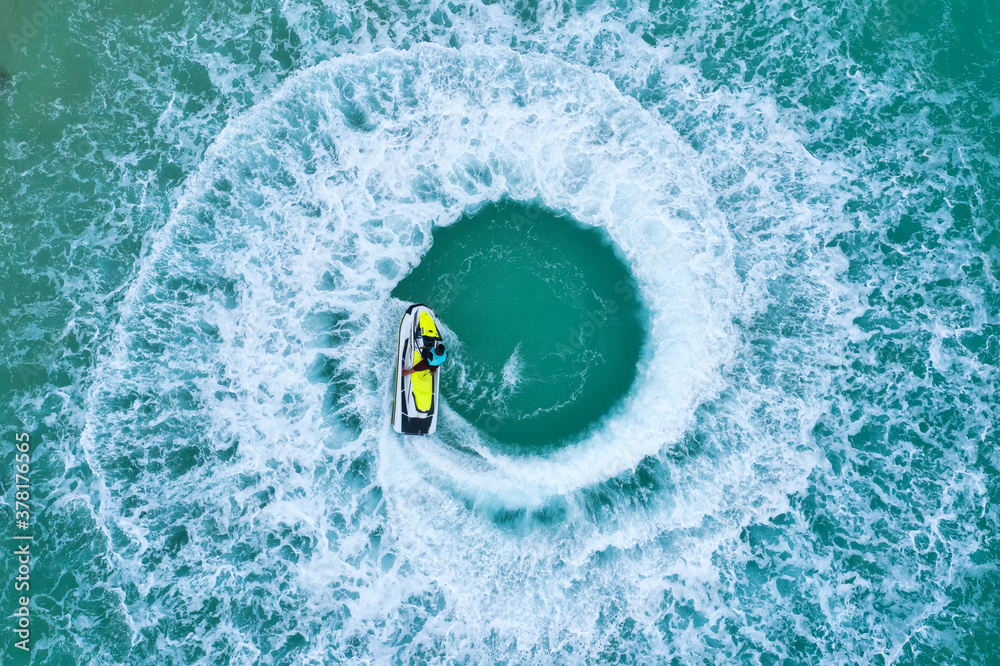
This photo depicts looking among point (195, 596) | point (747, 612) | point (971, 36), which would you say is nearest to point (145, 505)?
point (195, 596)

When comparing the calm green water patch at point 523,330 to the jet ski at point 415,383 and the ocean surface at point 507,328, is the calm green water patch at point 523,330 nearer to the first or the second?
the ocean surface at point 507,328

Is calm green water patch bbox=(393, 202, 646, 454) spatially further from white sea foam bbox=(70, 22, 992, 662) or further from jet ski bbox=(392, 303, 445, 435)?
jet ski bbox=(392, 303, 445, 435)

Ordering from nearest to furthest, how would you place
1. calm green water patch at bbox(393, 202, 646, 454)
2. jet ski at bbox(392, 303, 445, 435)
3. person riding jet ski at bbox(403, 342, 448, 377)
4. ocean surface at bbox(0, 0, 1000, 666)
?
person riding jet ski at bbox(403, 342, 448, 377)
jet ski at bbox(392, 303, 445, 435)
ocean surface at bbox(0, 0, 1000, 666)
calm green water patch at bbox(393, 202, 646, 454)

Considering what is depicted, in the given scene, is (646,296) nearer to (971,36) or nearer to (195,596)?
(971,36)

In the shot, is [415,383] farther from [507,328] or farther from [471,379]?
[507,328]

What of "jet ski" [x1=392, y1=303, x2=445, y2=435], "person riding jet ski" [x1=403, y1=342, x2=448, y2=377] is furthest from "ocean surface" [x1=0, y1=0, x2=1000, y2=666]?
"person riding jet ski" [x1=403, y1=342, x2=448, y2=377]

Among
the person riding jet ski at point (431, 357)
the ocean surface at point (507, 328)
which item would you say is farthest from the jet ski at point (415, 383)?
the ocean surface at point (507, 328)

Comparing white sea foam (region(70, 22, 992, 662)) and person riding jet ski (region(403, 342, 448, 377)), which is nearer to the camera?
person riding jet ski (region(403, 342, 448, 377))

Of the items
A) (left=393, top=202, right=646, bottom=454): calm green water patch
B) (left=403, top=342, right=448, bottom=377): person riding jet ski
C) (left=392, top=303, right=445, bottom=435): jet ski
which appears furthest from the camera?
(left=393, top=202, right=646, bottom=454): calm green water patch
